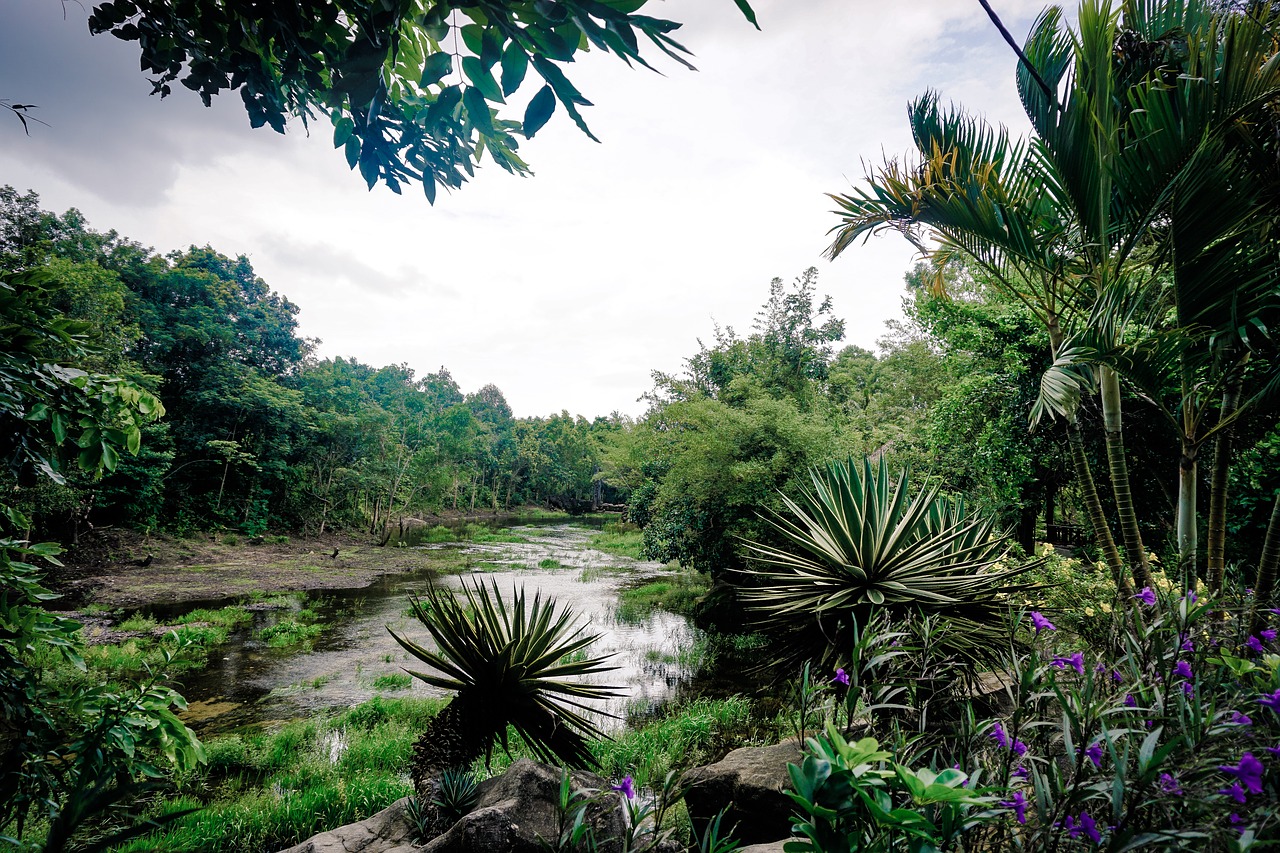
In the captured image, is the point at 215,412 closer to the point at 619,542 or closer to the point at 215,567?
the point at 215,567

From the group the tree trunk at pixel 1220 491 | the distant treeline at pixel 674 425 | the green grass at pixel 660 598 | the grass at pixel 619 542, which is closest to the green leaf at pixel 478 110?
the distant treeline at pixel 674 425

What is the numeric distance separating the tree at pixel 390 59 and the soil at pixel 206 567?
1506cm

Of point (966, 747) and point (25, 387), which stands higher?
point (25, 387)

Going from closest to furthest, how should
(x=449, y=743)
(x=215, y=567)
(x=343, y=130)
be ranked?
(x=343, y=130), (x=449, y=743), (x=215, y=567)

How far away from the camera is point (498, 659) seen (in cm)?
348

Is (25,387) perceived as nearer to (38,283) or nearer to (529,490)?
(38,283)

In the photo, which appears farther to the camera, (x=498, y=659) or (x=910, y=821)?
(x=498, y=659)

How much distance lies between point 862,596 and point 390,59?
3748mm

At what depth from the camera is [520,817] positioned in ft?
9.84

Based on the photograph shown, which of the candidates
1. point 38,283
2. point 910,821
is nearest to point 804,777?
point 910,821

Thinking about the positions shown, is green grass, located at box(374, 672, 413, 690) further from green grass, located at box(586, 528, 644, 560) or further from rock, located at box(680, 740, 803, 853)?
green grass, located at box(586, 528, 644, 560)

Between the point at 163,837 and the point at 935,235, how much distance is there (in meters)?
7.48

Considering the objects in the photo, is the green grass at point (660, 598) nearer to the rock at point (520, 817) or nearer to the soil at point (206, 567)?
the soil at point (206, 567)

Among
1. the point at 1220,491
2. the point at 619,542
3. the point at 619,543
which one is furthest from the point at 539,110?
the point at 619,542
